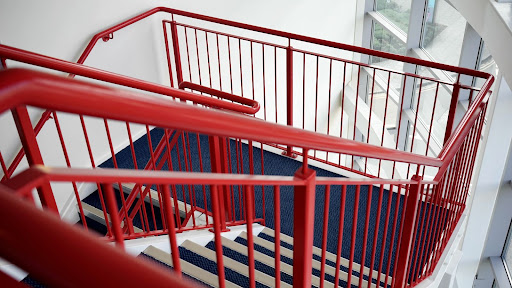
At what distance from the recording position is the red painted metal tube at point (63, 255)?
46cm

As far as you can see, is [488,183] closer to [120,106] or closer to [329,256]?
[329,256]

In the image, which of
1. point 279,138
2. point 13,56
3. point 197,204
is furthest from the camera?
point 197,204

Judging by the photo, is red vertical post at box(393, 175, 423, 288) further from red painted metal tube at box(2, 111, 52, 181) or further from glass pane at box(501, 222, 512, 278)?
glass pane at box(501, 222, 512, 278)

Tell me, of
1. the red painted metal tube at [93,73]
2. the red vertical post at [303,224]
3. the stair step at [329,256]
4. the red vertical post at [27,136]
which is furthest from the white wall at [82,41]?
the red vertical post at [303,224]

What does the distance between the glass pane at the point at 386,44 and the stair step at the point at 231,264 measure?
651 centimetres

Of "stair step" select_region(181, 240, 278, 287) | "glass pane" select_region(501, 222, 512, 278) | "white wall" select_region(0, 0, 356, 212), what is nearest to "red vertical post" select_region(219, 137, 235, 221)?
"stair step" select_region(181, 240, 278, 287)

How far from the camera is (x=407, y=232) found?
2574 mm

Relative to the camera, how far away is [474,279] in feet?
18.8

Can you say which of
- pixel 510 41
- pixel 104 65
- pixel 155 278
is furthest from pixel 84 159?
pixel 155 278

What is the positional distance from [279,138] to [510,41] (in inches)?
108

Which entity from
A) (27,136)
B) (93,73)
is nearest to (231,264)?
(93,73)

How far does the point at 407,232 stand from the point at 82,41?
2.84 m

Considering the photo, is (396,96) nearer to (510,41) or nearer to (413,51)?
(413,51)

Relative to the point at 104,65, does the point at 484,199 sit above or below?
below
